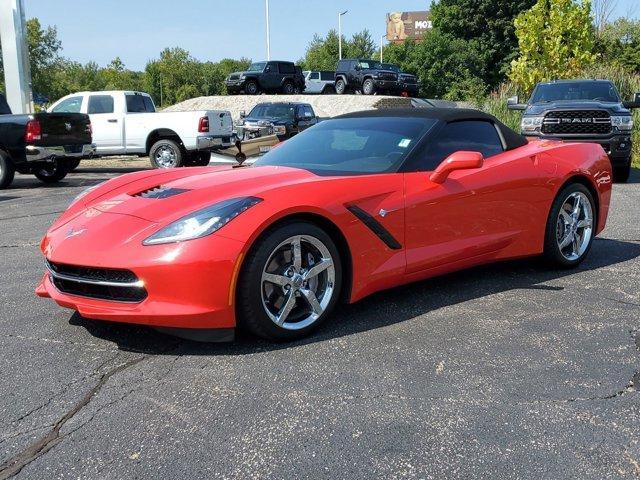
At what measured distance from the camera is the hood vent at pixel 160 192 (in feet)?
12.5

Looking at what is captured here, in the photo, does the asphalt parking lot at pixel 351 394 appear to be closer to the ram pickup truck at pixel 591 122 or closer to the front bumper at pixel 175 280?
the front bumper at pixel 175 280

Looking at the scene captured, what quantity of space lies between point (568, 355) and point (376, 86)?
30.2m

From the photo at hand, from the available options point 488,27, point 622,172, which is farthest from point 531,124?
point 488,27

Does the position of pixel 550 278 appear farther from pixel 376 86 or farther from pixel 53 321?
pixel 376 86

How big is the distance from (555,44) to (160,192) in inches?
848

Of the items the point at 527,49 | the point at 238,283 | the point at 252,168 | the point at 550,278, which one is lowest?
the point at 550,278

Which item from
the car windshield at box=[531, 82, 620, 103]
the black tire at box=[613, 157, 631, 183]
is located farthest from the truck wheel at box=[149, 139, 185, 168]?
the black tire at box=[613, 157, 631, 183]

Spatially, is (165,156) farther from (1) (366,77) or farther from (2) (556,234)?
(1) (366,77)

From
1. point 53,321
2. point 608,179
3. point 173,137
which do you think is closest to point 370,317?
point 53,321

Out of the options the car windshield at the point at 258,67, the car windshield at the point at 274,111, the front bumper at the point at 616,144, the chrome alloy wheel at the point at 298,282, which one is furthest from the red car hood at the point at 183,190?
the car windshield at the point at 258,67

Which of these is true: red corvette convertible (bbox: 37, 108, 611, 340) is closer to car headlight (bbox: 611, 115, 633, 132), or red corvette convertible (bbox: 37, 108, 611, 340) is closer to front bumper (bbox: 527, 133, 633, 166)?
front bumper (bbox: 527, 133, 633, 166)

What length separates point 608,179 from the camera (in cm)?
557

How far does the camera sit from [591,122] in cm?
1121

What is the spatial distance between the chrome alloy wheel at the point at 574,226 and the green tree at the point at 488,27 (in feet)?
139
